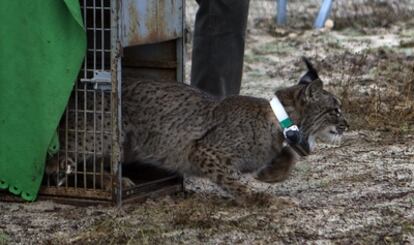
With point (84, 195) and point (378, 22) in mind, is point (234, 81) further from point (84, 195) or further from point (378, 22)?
point (378, 22)

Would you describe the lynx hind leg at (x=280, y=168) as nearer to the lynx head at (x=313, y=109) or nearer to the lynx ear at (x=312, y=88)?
the lynx head at (x=313, y=109)

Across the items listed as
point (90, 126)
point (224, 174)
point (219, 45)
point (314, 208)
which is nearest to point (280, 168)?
point (224, 174)

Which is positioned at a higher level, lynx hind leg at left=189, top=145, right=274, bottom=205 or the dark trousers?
the dark trousers

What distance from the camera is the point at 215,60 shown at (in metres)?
6.93

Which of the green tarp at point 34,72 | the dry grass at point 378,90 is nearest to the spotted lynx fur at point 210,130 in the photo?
the green tarp at point 34,72

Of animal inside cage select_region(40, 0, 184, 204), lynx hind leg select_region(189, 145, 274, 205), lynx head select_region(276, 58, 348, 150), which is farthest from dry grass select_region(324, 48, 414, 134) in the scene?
animal inside cage select_region(40, 0, 184, 204)

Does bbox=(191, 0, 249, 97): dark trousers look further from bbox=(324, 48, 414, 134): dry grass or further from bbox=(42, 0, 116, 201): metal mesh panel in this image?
bbox=(42, 0, 116, 201): metal mesh panel

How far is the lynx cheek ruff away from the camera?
18.1ft

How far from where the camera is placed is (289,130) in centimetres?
552

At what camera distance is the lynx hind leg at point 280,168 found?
225 inches

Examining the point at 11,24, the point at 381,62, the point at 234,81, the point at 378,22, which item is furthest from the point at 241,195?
the point at 378,22

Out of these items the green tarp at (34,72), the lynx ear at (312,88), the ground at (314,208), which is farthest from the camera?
the lynx ear at (312,88)

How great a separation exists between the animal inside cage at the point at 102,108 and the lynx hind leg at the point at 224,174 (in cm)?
34

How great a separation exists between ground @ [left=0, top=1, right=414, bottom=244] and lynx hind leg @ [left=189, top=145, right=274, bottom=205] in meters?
0.07
